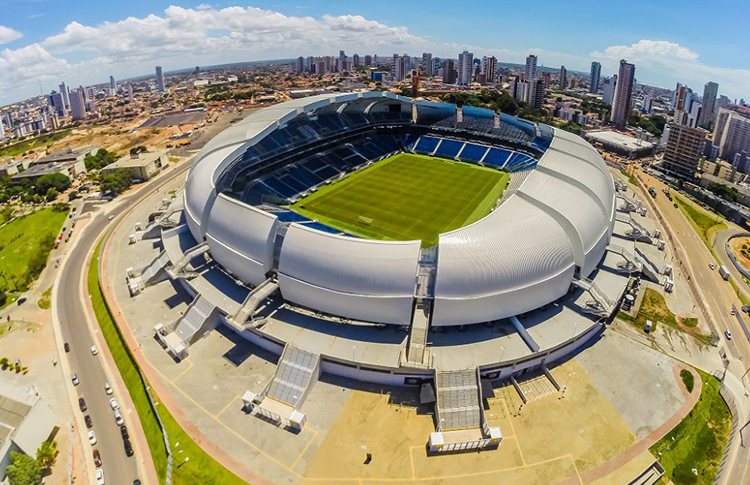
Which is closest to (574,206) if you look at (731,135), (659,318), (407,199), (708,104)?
(659,318)

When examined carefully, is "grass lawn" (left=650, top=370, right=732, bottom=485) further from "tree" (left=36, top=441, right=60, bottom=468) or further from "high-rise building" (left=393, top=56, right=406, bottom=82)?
"high-rise building" (left=393, top=56, right=406, bottom=82)

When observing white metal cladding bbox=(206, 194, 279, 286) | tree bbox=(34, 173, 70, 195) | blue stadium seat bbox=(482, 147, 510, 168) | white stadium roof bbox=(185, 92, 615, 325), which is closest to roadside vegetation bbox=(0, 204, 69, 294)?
tree bbox=(34, 173, 70, 195)

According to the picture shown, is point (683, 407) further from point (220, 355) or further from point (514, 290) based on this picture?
point (220, 355)

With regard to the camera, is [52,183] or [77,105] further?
[77,105]

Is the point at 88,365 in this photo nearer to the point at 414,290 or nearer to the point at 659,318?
the point at 414,290

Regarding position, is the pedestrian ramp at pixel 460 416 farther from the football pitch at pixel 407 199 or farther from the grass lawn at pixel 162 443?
the football pitch at pixel 407 199

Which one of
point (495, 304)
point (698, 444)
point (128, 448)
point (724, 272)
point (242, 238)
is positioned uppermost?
point (242, 238)
